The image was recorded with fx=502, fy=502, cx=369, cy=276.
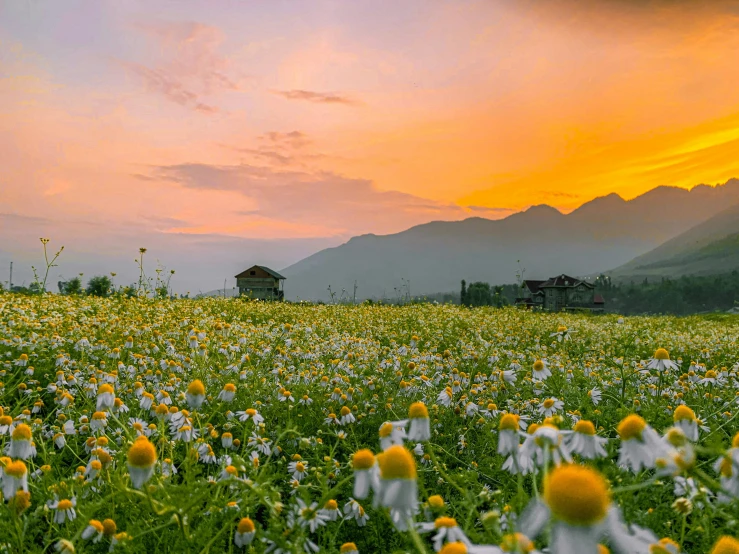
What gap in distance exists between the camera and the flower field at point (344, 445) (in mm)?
1624

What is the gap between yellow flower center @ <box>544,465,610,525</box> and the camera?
1.14 meters

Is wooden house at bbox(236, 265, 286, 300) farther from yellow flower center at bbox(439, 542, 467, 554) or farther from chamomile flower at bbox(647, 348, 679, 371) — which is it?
yellow flower center at bbox(439, 542, 467, 554)

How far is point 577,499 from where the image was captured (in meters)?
1.15

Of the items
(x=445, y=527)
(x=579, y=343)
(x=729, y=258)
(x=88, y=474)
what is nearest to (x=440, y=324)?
(x=579, y=343)

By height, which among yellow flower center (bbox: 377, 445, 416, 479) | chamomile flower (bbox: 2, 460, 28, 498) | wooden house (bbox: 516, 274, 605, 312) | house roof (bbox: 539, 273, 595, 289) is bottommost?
chamomile flower (bbox: 2, 460, 28, 498)

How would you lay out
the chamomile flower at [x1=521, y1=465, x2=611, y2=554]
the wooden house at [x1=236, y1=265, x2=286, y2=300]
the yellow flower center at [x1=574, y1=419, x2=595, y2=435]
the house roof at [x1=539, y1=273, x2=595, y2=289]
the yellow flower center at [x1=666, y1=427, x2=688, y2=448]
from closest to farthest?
the chamomile flower at [x1=521, y1=465, x2=611, y2=554] < the yellow flower center at [x1=666, y1=427, x2=688, y2=448] < the yellow flower center at [x1=574, y1=419, x2=595, y2=435] < the wooden house at [x1=236, y1=265, x2=286, y2=300] < the house roof at [x1=539, y1=273, x2=595, y2=289]

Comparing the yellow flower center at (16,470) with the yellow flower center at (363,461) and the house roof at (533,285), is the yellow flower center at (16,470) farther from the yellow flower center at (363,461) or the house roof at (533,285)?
the house roof at (533,285)

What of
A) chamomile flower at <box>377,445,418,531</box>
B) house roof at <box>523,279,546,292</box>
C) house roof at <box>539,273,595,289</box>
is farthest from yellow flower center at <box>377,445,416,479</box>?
house roof at <box>523,279,546,292</box>

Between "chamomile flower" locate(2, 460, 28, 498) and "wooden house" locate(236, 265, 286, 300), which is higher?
"wooden house" locate(236, 265, 286, 300)

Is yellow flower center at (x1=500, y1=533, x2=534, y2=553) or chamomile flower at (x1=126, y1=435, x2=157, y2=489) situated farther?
chamomile flower at (x1=126, y1=435, x2=157, y2=489)

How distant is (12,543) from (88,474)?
1.59ft

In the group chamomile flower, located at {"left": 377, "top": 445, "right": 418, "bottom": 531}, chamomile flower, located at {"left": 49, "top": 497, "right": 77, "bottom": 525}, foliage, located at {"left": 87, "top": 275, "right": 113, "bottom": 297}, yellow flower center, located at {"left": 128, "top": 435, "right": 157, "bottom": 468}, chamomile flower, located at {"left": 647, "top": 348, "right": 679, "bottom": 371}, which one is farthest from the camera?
foliage, located at {"left": 87, "top": 275, "right": 113, "bottom": 297}

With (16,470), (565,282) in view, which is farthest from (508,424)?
(565,282)

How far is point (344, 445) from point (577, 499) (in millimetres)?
2533
